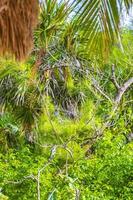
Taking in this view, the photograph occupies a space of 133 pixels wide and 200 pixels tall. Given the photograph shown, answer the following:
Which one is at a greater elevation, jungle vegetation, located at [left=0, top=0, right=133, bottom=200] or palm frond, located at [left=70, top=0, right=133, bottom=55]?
palm frond, located at [left=70, top=0, right=133, bottom=55]

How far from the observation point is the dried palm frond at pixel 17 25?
2840 millimetres

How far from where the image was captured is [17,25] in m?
2.94

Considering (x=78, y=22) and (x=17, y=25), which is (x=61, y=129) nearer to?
(x=78, y=22)

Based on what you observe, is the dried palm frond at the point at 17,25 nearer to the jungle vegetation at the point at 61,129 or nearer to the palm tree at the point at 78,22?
the palm tree at the point at 78,22

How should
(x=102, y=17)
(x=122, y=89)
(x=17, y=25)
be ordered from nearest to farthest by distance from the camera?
(x=17, y=25)
(x=102, y=17)
(x=122, y=89)

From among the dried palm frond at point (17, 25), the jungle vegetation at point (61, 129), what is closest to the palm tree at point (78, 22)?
the dried palm frond at point (17, 25)

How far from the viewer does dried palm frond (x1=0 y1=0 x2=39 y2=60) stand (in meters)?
2.84

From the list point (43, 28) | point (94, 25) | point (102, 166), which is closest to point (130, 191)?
point (102, 166)

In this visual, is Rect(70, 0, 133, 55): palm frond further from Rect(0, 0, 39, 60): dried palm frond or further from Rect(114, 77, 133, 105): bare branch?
Rect(114, 77, 133, 105): bare branch

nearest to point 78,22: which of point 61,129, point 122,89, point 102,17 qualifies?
point 102,17

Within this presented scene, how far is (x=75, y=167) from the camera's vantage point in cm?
909

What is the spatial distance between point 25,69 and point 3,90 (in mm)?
514

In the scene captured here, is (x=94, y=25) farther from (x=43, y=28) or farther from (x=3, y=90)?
(x=3, y=90)

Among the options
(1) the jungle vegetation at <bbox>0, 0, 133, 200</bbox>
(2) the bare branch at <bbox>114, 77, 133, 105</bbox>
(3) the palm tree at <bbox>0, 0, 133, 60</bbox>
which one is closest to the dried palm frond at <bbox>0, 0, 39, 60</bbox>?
(3) the palm tree at <bbox>0, 0, 133, 60</bbox>
